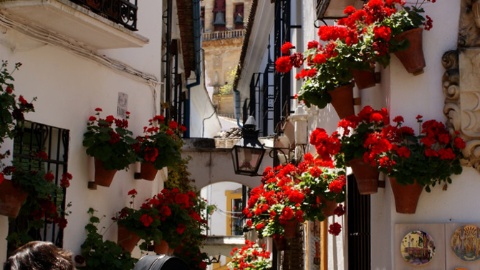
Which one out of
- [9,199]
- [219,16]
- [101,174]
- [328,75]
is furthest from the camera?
[219,16]

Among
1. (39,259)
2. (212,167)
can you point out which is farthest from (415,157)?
(212,167)

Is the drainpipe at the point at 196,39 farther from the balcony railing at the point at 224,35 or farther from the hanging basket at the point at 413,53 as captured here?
the balcony railing at the point at 224,35

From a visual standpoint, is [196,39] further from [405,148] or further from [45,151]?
[405,148]

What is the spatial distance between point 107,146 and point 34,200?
71.4 inches

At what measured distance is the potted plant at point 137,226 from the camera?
10469 mm

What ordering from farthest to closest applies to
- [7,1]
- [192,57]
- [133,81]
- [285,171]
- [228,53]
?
[228,53] < [192,57] < [133,81] < [285,171] < [7,1]

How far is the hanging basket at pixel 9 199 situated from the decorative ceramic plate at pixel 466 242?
3463mm

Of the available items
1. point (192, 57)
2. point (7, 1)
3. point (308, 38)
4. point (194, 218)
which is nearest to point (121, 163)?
point (194, 218)

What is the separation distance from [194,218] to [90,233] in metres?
1.57

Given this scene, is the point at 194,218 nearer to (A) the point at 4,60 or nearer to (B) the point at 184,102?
(A) the point at 4,60

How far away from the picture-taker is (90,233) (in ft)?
32.8

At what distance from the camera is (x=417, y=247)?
25.4 feet

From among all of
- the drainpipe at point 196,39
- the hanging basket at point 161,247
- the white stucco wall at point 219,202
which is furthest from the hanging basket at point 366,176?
the white stucco wall at point 219,202

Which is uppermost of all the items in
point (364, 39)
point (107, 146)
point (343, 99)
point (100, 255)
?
point (364, 39)
